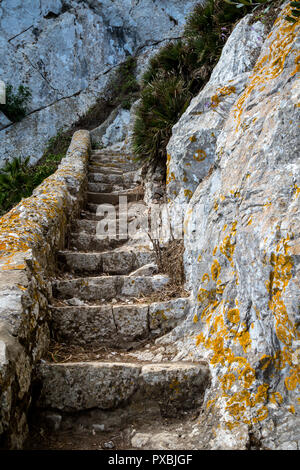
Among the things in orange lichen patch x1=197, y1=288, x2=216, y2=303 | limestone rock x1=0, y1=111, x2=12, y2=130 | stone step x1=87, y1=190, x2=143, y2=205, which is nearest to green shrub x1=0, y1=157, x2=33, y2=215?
stone step x1=87, y1=190, x2=143, y2=205

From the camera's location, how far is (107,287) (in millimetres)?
2818

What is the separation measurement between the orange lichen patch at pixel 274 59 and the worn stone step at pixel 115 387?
1847 millimetres

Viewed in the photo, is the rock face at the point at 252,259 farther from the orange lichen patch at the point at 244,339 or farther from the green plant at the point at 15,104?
the green plant at the point at 15,104

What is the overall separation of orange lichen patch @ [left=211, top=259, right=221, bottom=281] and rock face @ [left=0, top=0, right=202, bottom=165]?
9056 mm

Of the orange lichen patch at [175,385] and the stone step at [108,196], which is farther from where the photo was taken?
the stone step at [108,196]

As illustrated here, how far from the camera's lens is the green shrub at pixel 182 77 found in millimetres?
4531

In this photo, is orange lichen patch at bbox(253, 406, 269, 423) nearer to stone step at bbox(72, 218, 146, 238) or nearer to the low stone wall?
the low stone wall

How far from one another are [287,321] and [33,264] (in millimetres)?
1626

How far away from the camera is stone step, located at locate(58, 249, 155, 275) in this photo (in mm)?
3229

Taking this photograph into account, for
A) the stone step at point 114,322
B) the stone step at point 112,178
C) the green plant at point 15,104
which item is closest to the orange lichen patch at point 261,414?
the stone step at point 114,322
